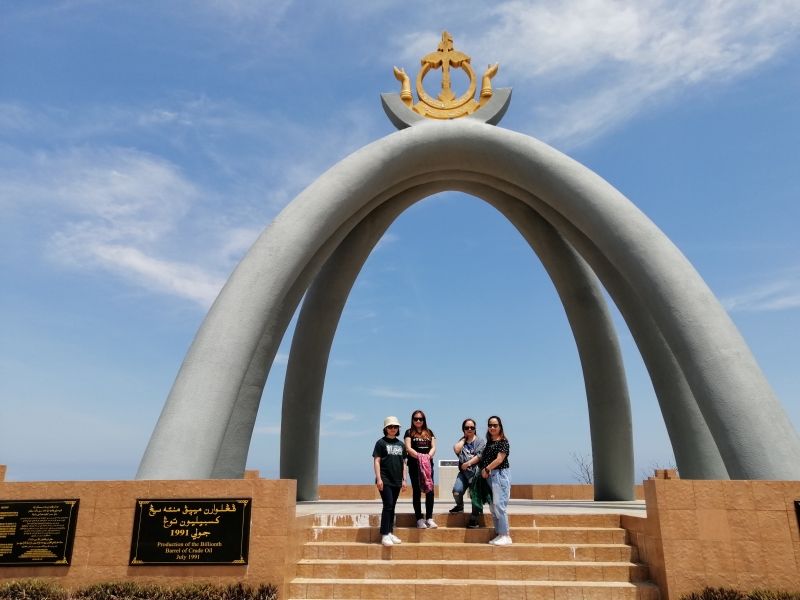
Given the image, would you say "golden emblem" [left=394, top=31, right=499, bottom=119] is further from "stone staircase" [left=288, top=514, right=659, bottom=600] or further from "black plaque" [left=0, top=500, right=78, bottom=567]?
"black plaque" [left=0, top=500, right=78, bottom=567]

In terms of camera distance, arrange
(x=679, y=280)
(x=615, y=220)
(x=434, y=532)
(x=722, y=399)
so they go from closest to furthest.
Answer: (x=434, y=532), (x=722, y=399), (x=679, y=280), (x=615, y=220)

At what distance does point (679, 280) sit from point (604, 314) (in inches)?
174

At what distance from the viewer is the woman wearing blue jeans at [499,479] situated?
297 inches

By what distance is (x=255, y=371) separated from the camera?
11039 millimetres

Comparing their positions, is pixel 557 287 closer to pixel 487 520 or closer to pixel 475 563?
pixel 487 520

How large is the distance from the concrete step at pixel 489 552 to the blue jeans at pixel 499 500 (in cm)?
28

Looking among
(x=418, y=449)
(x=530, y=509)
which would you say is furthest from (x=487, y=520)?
(x=530, y=509)

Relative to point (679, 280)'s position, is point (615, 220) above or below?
above

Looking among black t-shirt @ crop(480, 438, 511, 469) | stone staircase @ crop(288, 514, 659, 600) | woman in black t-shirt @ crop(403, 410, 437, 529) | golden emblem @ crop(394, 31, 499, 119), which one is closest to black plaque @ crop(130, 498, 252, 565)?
stone staircase @ crop(288, 514, 659, 600)

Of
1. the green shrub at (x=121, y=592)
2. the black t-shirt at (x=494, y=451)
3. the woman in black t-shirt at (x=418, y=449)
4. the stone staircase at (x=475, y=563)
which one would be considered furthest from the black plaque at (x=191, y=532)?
the black t-shirt at (x=494, y=451)

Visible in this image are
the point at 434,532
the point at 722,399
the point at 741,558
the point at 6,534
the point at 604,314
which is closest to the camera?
the point at 741,558

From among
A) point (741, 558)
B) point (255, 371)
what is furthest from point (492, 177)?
point (741, 558)

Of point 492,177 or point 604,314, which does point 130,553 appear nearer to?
point 492,177

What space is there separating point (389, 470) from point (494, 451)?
1.47 m
